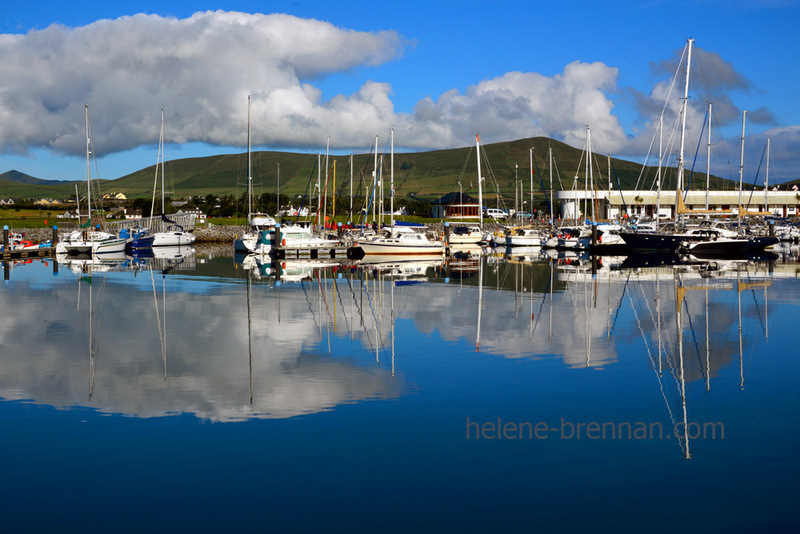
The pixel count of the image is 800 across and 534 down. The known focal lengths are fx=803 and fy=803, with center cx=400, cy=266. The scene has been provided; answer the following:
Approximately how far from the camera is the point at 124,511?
910 centimetres

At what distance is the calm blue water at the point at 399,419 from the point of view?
918cm

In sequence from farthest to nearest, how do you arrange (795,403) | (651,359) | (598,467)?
(651,359), (795,403), (598,467)

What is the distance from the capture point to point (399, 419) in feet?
42.5

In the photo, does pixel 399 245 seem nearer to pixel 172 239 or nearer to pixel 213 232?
pixel 172 239

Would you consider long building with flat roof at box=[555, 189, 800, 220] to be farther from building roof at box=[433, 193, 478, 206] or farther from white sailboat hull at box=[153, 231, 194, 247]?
white sailboat hull at box=[153, 231, 194, 247]

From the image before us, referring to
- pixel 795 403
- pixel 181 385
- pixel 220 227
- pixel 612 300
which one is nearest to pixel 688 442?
pixel 795 403

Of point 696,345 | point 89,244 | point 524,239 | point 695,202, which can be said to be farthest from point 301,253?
point 695,202

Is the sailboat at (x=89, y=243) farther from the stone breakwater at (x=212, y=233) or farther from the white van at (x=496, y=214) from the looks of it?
the white van at (x=496, y=214)

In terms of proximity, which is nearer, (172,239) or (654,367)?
(654,367)

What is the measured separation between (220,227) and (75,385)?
89.2 m

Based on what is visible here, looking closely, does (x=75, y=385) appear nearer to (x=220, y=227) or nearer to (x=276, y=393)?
(x=276, y=393)

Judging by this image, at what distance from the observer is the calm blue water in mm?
9180

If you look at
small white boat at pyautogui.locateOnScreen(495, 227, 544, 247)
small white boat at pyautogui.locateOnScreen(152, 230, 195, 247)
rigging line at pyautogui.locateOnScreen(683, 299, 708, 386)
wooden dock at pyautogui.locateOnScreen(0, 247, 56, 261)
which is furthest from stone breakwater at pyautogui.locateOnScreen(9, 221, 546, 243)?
rigging line at pyautogui.locateOnScreen(683, 299, 708, 386)

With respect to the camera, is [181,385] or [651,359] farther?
[651,359]
